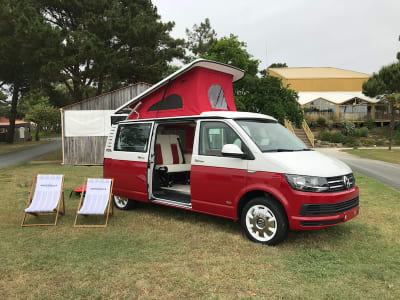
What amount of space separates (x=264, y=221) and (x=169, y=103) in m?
3.10

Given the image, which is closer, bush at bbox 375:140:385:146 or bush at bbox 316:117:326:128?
bush at bbox 375:140:385:146

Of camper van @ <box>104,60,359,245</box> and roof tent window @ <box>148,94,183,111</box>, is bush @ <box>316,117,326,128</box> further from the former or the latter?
roof tent window @ <box>148,94,183,111</box>

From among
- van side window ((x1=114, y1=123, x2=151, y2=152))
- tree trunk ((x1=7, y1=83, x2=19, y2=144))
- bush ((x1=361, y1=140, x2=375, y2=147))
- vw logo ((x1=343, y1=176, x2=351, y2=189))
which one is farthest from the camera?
tree trunk ((x1=7, y1=83, x2=19, y2=144))

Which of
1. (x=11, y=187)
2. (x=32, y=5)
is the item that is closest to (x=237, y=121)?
(x=11, y=187)

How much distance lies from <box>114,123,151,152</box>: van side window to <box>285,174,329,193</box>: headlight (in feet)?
10.6

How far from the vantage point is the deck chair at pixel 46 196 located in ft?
21.1

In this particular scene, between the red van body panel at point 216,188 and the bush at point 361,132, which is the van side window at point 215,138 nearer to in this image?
the red van body panel at point 216,188

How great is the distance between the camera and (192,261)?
460 centimetres

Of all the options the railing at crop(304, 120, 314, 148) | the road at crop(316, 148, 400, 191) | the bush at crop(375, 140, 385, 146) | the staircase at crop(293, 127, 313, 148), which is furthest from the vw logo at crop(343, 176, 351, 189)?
the bush at crop(375, 140, 385, 146)

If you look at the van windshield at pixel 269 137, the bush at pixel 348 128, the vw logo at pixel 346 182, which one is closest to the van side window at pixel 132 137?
the van windshield at pixel 269 137

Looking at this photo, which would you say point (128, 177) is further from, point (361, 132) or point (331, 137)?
point (361, 132)

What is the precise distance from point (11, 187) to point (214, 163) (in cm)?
809

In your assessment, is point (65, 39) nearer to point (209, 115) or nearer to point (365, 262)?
point (209, 115)

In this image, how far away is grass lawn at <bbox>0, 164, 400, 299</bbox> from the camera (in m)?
3.80
